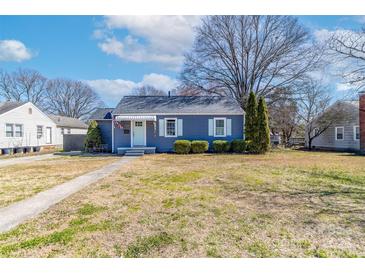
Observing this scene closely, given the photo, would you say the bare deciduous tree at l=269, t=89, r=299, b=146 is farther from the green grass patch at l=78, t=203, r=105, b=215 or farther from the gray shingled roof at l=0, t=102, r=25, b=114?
the gray shingled roof at l=0, t=102, r=25, b=114

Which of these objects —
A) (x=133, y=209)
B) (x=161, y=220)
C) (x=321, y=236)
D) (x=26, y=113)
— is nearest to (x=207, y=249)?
(x=161, y=220)

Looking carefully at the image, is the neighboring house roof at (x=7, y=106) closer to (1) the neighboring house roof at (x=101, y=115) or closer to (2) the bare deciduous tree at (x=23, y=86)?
(1) the neighboring house roof at (x=101, y=115)

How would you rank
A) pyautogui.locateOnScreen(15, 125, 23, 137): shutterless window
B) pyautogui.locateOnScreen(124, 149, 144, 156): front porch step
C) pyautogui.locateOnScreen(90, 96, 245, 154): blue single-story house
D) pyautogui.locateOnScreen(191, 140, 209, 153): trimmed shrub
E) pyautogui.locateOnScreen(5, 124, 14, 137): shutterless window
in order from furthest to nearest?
pyautogui.locateOnScreen(15, 125, 23, 137): shutterless window
pyautogui.locateOnScreen(5, 124, 14, 137): shutterless window
pyautogui.locateOnScreen(90, 96, 245, 154): blue single-story house
pyautogui.locateOnScreen(191, 140, 209, 153): trimmed shrub
pyautogui.locateOnScreen(124, 149, 144, 156): front porch step

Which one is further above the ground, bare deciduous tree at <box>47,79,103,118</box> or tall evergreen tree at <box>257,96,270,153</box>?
bare deciduous tree at <box>47,79,103,118</box>

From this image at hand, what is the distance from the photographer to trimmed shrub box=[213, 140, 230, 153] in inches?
648

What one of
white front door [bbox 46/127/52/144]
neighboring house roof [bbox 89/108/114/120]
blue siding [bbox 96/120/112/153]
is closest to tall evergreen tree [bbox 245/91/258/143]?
blue siding [bbox 96/120/112/153]

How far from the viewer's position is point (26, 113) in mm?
20000

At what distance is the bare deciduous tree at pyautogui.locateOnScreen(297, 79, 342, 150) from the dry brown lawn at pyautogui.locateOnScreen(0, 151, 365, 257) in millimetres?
17897

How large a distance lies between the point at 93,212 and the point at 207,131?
13.5 m

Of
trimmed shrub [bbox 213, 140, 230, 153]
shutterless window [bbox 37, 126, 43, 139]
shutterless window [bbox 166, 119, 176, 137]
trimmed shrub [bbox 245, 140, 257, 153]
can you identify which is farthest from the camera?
shutterless window [bbox 37, 126, 43, 139]

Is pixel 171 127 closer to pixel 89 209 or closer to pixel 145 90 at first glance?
pixel 89 209

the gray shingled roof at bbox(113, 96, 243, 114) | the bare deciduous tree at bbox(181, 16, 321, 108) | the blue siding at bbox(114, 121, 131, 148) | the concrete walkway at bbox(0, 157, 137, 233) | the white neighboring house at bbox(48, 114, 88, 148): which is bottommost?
the concrete walkway at bbox(0, 157, 137, 233)

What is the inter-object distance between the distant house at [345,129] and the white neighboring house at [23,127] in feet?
86.0
